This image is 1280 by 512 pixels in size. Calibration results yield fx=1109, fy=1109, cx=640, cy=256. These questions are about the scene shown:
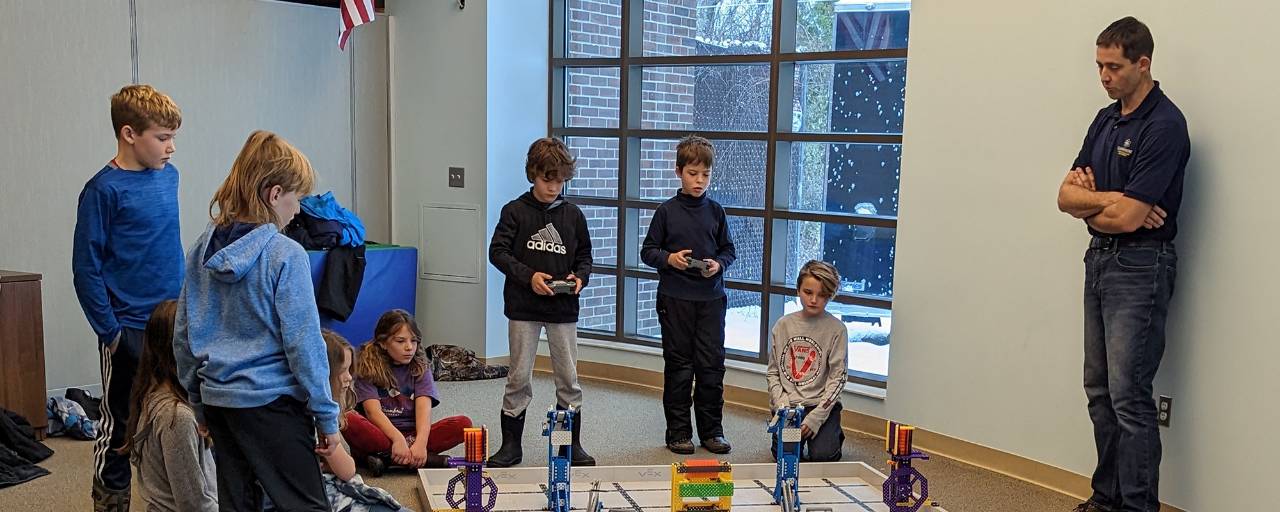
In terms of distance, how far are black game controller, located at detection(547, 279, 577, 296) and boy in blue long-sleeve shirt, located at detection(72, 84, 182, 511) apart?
4.03ft

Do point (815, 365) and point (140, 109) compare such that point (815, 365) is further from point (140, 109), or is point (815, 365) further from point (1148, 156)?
point (140, 109)

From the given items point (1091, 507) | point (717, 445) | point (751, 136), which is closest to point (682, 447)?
point (717, 445)

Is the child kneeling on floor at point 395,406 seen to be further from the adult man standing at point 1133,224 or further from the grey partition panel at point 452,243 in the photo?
the adult man standing at point 1133,224

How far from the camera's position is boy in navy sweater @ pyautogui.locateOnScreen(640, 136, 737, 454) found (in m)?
4.22

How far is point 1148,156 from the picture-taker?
3.22 metres

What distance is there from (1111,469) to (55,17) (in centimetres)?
442

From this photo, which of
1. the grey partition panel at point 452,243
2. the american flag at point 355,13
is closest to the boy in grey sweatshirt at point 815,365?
the grey partition panel at point 452,243

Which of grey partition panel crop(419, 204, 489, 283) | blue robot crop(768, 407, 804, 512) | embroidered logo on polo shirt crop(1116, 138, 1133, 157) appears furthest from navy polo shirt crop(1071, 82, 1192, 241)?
grey partition panel crop(419, 204, 489, 283)

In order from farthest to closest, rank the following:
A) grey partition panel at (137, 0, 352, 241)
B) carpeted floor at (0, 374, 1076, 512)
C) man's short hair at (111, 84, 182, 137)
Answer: grey partition panel at (137, 0, 352, 241), carpeted floor at (0, 374, 1076, 512), man's short hair at (111, 84, 182, 137)

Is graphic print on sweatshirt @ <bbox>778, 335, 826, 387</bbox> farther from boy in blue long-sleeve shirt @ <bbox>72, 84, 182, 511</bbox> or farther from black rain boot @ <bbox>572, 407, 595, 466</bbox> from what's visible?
boy in blue long-sleeve shirt @ <bbox>72, 84, 182, 511</bbox>

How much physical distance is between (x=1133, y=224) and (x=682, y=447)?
5.94 feet

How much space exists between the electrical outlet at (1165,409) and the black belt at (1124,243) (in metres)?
0.51

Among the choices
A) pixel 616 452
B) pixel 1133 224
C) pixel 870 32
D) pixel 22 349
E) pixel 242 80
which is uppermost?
pixel 870 32

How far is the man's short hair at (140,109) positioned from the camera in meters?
2.94
